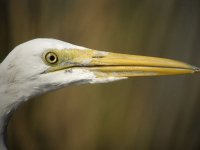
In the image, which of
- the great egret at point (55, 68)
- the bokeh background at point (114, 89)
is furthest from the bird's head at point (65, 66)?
the bokeh background at point (114, 89)

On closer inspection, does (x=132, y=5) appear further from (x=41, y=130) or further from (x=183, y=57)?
(x=41, y=130)

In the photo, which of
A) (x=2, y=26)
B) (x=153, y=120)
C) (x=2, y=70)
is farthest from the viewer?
(x=153, y=120)

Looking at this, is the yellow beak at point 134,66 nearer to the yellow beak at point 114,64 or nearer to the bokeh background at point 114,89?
the yellow beak at point 114,64

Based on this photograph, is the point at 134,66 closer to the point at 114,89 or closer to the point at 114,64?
the point at 114,64

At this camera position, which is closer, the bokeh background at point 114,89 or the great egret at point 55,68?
the great egret at point 55,68

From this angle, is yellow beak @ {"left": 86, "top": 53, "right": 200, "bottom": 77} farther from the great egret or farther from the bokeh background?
the bokeh background

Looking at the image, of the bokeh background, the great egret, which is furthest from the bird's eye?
the bokeh background

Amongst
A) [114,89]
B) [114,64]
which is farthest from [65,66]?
[114,89]

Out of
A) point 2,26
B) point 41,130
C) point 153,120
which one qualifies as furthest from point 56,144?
point 2,26
